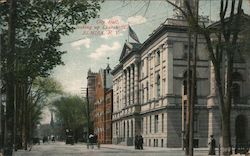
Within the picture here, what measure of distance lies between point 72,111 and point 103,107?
20.0m

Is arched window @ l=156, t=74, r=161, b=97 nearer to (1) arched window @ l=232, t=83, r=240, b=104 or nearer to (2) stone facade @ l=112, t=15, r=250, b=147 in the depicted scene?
(2) stone facade @ l=112, t=15, r=250, b=147

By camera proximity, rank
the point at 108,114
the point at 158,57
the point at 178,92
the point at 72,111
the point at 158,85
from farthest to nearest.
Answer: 1. the point at 72,111
2. the point at 108,114
3. the point at 158,57
4. the point at 158,85
5. the point at 178,92

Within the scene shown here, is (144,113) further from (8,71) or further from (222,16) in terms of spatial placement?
(8,71)

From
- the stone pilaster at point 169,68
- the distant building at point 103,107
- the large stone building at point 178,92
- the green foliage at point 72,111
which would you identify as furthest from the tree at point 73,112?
the stone pilaster at point 169,68

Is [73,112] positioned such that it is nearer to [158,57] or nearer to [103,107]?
[103,107]

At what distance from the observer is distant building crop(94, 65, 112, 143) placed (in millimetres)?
96369

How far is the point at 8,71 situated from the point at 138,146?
32.1m

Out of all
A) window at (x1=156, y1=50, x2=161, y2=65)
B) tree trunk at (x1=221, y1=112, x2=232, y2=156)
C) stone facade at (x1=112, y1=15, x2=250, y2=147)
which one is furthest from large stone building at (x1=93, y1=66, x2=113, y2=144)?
tree trunk at (x1=221, y1=112, x2=232, y2=156)

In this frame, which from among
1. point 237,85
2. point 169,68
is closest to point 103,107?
point 169,68

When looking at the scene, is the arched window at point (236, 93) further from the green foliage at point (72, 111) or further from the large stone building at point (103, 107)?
the green foliage at point (72, 111)

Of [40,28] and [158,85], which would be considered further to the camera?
[158,85]

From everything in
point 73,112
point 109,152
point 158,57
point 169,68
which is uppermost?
point 158,57

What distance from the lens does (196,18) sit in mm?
22328

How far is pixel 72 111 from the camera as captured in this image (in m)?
121
